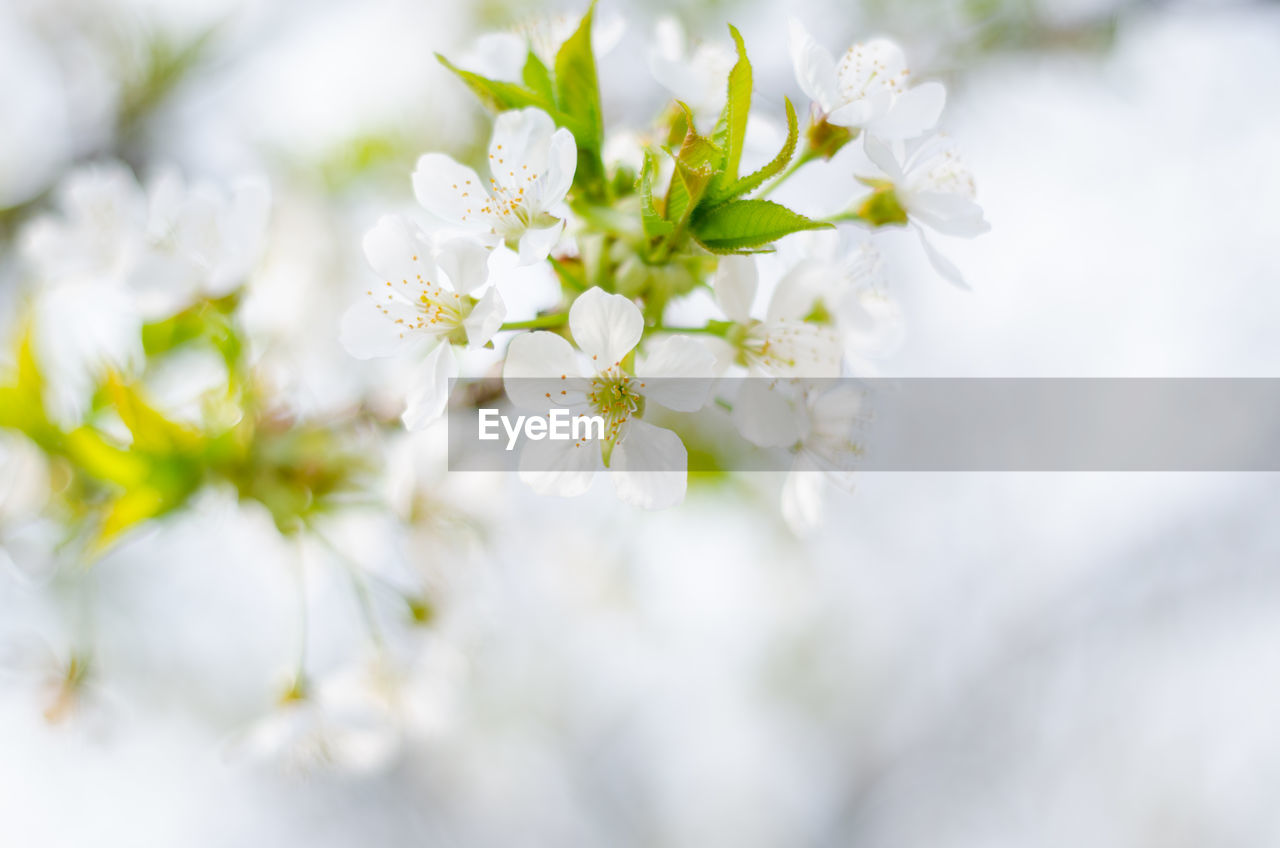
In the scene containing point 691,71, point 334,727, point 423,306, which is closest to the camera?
point 423,306

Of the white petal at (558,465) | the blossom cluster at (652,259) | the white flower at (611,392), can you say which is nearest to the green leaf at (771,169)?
the blossom cluster at (652,259)

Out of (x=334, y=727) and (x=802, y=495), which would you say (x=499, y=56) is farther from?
(x=334, y=727)

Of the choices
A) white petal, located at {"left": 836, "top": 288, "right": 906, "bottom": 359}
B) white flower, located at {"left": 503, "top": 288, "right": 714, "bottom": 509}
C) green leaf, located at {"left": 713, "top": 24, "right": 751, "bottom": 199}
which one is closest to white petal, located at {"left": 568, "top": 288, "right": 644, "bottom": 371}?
white flower, located at {"left": 503, "top": 288, "right": 714, "bottom": 509}

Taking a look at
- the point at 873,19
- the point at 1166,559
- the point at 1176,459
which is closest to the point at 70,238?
the point at 873,19

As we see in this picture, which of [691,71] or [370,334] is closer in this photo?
[370,334]

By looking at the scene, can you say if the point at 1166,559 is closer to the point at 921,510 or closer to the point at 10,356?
the point at 921,510

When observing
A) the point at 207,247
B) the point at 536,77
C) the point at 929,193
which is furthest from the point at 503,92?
the point at 207,247
